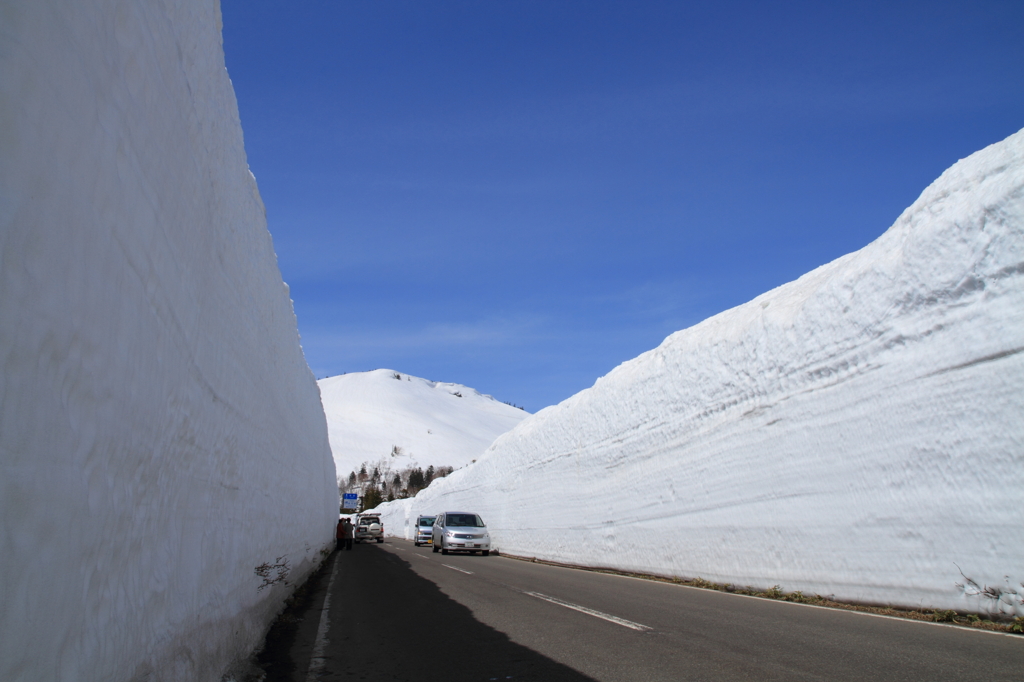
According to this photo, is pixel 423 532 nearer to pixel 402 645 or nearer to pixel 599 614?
pixel 599 614

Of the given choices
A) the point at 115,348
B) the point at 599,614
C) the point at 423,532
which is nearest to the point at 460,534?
the point at 423,532

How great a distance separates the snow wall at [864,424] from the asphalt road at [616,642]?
1.22 metres

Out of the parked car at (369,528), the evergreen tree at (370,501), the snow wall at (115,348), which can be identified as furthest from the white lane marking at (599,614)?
the evergreen tree at (370,501)

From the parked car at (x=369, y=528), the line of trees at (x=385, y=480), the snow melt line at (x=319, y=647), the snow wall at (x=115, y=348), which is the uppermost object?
the line of trees at (x=385, y=480)

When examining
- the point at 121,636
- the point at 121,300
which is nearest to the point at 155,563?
the point at 121,636

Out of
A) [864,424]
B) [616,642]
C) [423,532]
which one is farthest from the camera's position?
[423,532]

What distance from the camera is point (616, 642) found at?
6992mm

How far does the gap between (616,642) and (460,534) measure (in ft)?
66.5

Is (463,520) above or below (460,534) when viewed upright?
above

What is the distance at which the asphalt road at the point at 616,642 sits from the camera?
5.68 metres

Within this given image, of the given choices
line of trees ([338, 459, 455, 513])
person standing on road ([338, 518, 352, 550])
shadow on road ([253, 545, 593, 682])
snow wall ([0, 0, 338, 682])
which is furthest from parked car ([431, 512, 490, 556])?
line of trees ([338, 459, 455, 513])

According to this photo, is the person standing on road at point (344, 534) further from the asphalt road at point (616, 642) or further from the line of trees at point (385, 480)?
the line of trees at point (385, 480)

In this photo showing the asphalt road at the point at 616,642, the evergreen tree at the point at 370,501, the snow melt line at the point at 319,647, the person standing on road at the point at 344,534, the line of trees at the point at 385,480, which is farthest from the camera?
the line of trees at the point at 385,480

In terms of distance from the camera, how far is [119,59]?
11.3ft
